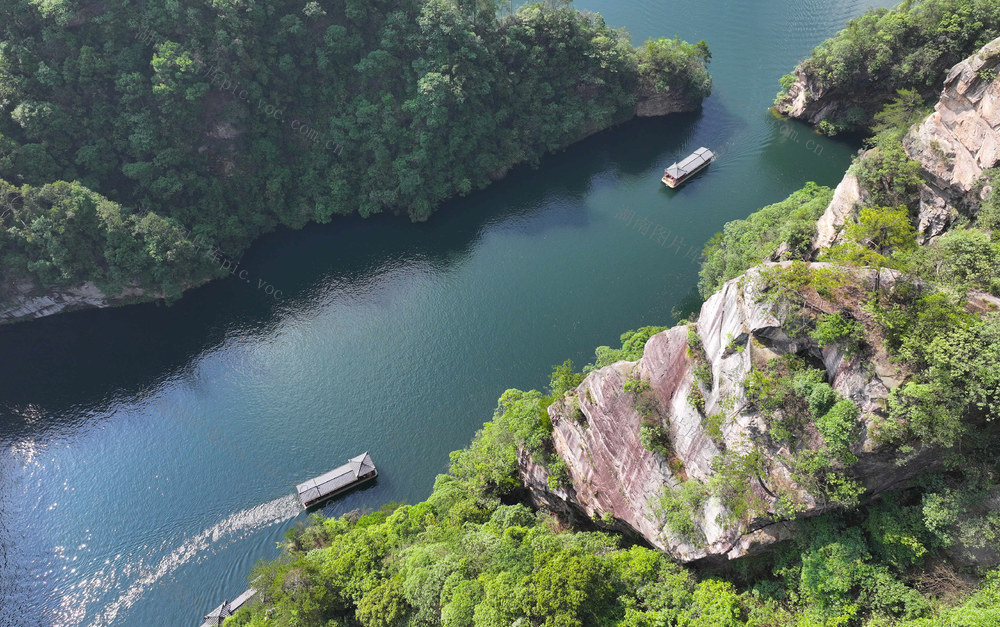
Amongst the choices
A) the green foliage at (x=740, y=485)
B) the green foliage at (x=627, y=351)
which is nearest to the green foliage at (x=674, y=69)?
the green foliage at (x=627, y=351)

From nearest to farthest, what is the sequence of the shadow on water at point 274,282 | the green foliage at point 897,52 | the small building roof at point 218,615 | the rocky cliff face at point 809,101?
the small building roof at point 218,615, the shadow on water at point 274,282, the green foliage at point 897,52, the rocky cliff face at point 809,101

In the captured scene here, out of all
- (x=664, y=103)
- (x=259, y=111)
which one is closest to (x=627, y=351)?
(x=664, y=103)

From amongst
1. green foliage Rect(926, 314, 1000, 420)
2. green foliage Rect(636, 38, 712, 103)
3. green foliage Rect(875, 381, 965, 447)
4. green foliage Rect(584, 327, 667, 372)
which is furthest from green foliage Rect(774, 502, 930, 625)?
green foliage Rect(636, 38, 712, 103)

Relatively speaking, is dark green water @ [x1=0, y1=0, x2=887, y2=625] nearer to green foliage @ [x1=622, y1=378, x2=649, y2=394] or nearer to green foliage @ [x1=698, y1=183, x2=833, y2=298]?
green foliage @ [x1=698, y1=183, x2=833, y2=298]

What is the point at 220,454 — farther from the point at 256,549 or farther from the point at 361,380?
the point at 361,380

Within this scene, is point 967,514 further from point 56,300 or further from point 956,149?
point 56,300

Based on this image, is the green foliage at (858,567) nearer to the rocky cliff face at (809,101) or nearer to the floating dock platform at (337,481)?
the floating dock platform at (337,481)

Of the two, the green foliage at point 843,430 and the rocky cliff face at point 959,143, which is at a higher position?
the rocky cliff face at point 959,143
